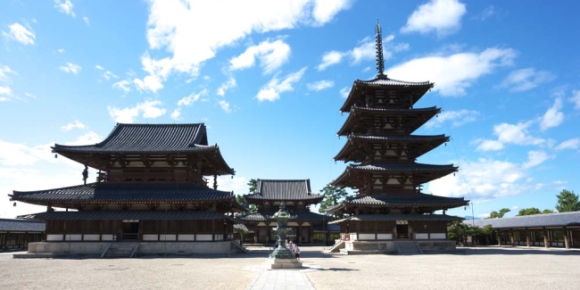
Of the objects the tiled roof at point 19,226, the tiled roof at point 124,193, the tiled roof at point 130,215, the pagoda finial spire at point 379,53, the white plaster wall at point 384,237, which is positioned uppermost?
the pagoda finial spire at point 379,53

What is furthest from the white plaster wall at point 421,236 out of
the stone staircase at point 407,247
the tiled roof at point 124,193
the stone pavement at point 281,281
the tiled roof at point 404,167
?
the stone pavement at point 281,281

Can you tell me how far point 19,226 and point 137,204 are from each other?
27.2 metres

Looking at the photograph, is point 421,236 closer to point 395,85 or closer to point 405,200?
point 405,200

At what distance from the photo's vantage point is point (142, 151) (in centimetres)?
3656

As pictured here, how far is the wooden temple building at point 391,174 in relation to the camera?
3838 cm

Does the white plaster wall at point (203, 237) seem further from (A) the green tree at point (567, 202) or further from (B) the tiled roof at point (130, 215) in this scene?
(A) the green tree at point (567, 202)

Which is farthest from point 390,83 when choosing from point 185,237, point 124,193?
point 124,193

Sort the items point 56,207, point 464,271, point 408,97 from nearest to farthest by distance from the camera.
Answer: point 464,271 < point 56,207 < point 408,97

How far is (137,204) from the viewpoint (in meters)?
36.4

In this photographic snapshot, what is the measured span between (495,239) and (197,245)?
4979 centimetres

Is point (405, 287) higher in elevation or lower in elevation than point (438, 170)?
lower

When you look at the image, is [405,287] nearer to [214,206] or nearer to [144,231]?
[214,206]

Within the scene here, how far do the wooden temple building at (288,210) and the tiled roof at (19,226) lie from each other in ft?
94.4

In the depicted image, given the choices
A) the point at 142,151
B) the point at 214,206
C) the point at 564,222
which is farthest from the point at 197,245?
the point at 564,222
